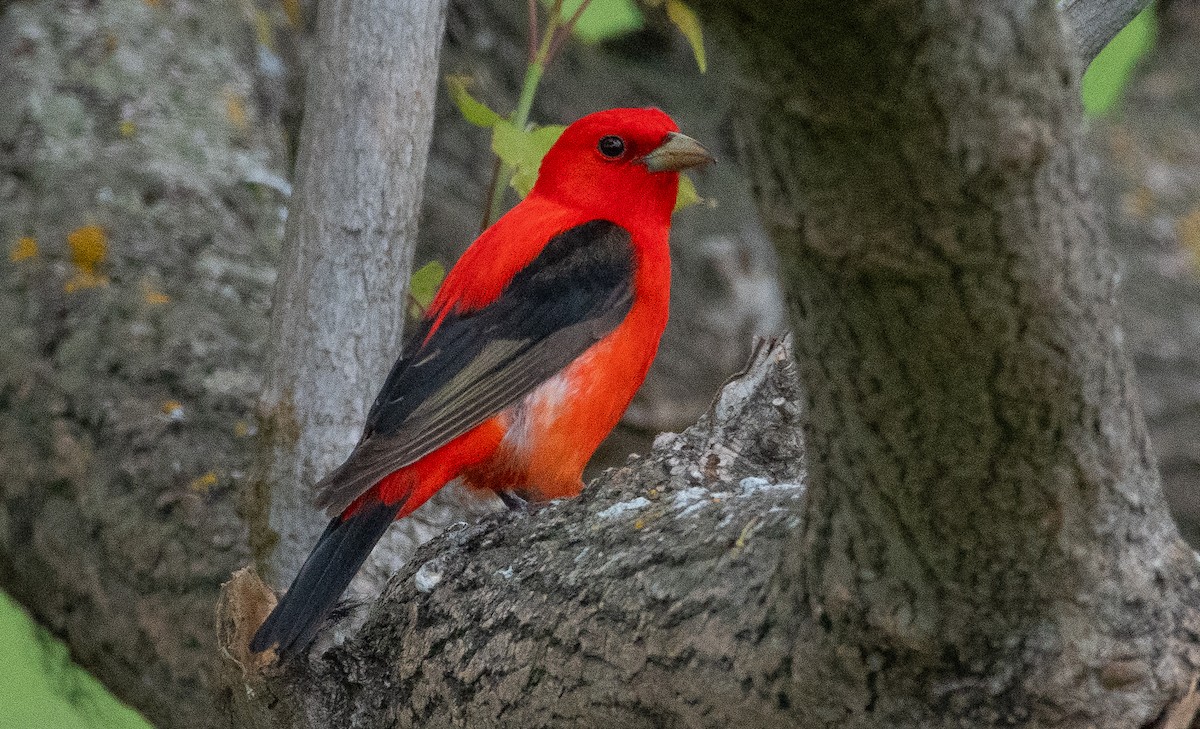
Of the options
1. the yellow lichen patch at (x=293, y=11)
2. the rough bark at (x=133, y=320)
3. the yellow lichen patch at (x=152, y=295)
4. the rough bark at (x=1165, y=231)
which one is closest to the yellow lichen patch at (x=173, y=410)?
the rough bark at (x=133, y=320)

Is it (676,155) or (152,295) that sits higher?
(676,155)

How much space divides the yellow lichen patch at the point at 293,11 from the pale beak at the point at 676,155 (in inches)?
74.9

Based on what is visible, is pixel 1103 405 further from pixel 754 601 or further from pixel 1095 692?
pixel 754 601

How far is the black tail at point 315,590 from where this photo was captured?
2.32 m

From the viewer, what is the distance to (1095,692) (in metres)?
1.40

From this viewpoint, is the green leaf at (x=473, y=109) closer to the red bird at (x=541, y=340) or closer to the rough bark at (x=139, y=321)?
the red bird at (x=541, y=340)

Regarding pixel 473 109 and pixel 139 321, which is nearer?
pixel 473 109

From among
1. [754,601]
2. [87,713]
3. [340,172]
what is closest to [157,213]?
[340,172]

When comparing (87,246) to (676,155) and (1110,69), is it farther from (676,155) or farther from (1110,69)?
(1110,69)

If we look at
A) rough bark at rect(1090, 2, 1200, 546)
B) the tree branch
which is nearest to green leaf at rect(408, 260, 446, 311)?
the tree branch

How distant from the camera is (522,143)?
2922 millimetres

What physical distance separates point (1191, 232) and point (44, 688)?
4.46m

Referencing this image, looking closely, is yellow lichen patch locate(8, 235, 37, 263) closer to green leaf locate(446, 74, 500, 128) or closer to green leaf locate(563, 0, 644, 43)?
green leaf locate(446, 74, 500, 128)

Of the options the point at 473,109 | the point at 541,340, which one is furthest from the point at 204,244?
the point at 541,340
